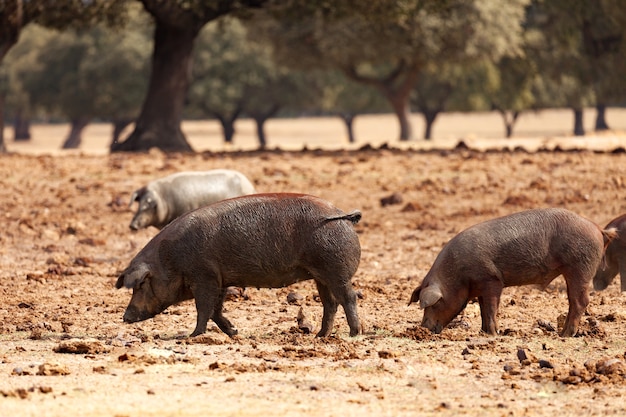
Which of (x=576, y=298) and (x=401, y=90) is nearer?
(x=576, y=298)

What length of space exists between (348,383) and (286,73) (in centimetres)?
5260

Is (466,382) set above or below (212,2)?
below

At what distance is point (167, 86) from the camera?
96.9 feet

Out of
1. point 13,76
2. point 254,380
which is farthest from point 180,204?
point 13,76

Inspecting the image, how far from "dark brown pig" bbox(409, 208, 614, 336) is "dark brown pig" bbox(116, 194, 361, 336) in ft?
2.30

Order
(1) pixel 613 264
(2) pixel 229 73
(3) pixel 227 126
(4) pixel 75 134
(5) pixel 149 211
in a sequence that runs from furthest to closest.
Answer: (4) pixel 75 134 → (3) pixel 227 126 → (2) pixel 229 73 → (5) pixel 149 211 → (1) pixel 613 264

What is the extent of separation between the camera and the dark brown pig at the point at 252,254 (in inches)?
366

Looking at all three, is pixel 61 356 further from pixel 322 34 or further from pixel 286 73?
pixel 286 73

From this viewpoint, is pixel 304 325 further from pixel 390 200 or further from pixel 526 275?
pixel 390 200

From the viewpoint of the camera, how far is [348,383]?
771 centimetres

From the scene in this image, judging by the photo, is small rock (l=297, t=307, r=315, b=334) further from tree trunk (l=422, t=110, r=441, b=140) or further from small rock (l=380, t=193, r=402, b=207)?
tree trunk (l=422, t=110, r=441, b=140)

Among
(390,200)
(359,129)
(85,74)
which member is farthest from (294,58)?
(359,129)

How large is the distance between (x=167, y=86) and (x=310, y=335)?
67.5 feet

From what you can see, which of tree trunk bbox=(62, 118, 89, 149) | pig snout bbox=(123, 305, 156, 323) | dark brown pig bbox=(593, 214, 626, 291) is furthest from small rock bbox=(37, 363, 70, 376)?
tree trunk bbox=(62, 118, 89, 149)
